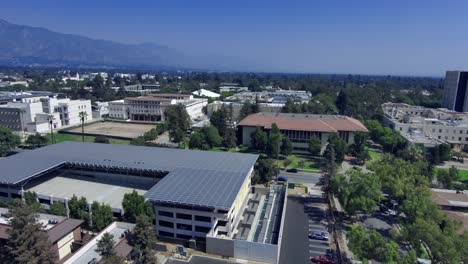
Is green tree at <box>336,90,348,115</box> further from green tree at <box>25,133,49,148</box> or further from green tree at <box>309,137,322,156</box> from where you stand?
green tree at <box>25,133,49,148</box>

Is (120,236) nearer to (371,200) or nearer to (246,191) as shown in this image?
(246,191)

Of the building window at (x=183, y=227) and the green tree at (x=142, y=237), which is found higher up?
the green tree at (x=142, y=237)

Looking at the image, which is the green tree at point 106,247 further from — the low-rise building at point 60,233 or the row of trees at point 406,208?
the row of trees at point 406,208

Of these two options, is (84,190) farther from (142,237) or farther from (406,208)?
(406,208)

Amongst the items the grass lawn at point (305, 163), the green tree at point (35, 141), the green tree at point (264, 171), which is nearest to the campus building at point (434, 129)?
the grass lawn at point (305, 163)

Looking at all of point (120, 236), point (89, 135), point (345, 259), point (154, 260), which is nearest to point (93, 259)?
point (120, 236)

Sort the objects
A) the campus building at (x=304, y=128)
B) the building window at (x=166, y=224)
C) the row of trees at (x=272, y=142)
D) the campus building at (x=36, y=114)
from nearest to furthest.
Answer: the building window at (x=166, y=224)
the row of trees at (x=272, y=142)
the campus building at (x=304, y=128)
the campus building at (x=36, y=114)

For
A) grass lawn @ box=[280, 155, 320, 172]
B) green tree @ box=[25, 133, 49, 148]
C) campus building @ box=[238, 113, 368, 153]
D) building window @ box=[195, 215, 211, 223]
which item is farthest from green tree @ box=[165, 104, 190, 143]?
building window @ box=[195, 215, 211, 223]
